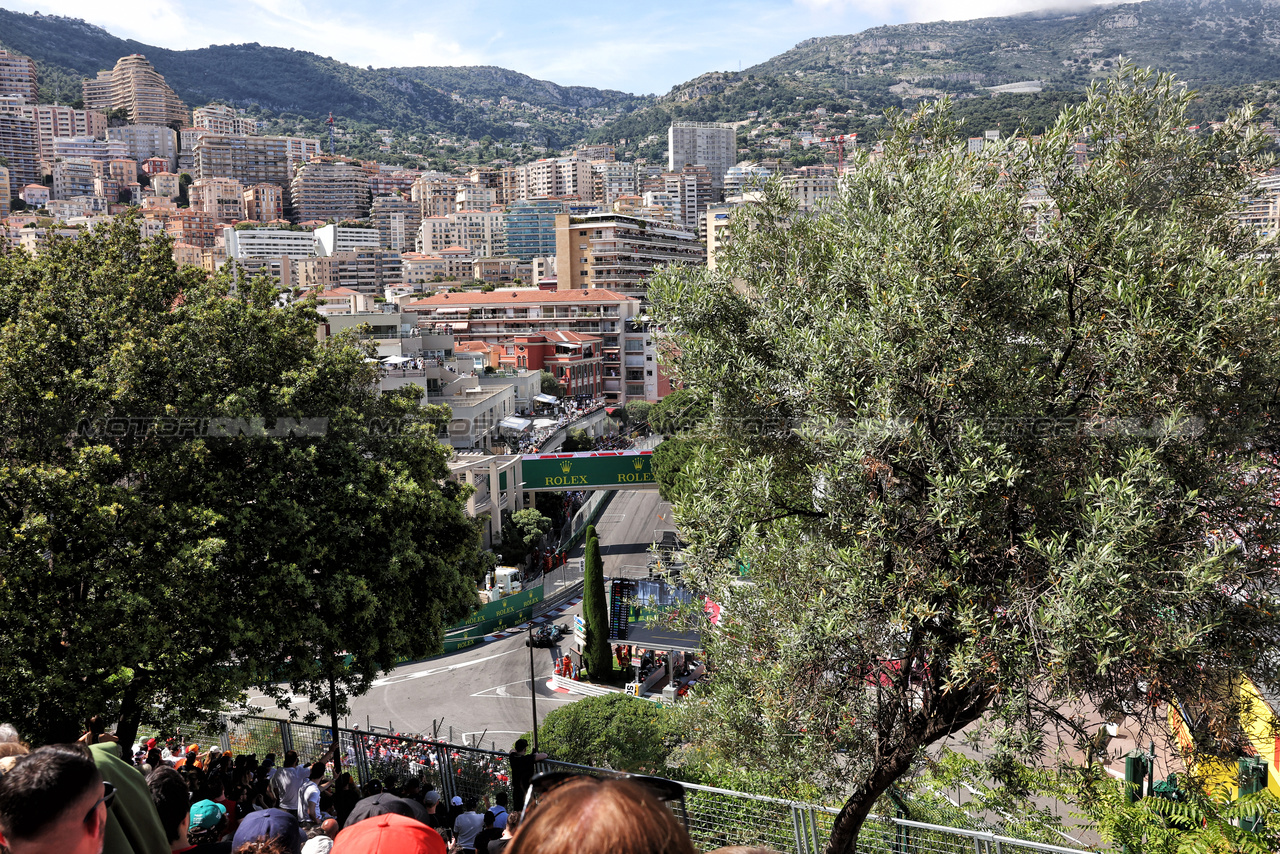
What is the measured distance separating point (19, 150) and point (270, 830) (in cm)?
20269

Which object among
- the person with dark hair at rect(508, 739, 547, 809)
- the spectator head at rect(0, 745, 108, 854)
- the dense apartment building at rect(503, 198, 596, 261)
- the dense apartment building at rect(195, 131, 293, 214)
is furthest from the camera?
the dense apartment building at rect(195, 131, 293, 214)

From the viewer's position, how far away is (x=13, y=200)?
140 metres

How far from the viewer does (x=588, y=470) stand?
33031 millimetres

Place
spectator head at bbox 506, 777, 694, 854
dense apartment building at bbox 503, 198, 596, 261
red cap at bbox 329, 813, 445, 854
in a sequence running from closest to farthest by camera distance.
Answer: spectator head at bbox 506, 777, 694, 854, red cap at bbox 329, 813, 445, 854, dense apartment building at bbox 503, 198, 596, 261

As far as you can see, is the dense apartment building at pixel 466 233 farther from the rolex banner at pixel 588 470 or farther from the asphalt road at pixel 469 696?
the asphalt road at pixel 469 696

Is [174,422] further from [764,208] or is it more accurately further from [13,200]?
[13,200]

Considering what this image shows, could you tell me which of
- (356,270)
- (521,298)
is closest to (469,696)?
(521,298)

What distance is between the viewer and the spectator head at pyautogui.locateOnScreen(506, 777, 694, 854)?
127 centimetres

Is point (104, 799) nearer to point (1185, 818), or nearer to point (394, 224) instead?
point (1185, 818)

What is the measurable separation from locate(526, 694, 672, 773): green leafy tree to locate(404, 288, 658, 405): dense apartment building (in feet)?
183

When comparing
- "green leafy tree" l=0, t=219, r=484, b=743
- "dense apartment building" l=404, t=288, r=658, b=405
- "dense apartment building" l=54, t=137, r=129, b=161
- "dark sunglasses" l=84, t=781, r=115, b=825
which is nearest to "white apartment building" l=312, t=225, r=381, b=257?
"dense apartment building" l=54, t=137, r=129, b=161

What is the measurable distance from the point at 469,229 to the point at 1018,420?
6244 inches

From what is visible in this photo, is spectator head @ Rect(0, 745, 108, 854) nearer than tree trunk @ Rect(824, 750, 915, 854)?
Yes

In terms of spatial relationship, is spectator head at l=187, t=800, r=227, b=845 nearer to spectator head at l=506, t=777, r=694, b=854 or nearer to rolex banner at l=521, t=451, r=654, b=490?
spectator head at l=506, t=777, r=694, b=854
